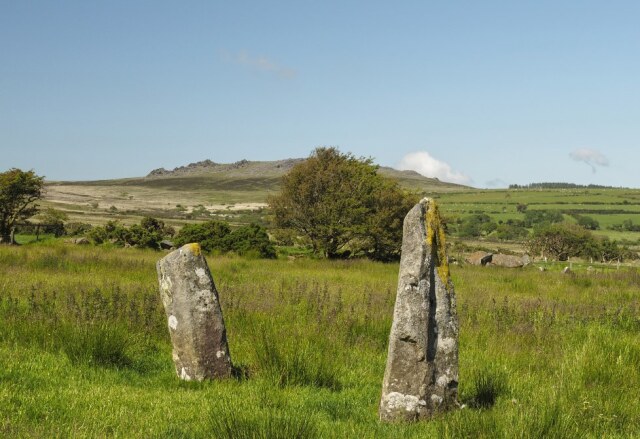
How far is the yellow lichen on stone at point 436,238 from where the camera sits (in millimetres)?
7242

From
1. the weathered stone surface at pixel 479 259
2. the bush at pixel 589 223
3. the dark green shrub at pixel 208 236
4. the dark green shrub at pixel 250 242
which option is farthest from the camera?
the bush at pixel 589 223

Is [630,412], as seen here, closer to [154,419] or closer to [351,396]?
[351,396]

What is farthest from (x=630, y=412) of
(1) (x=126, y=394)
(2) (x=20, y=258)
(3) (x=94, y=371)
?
(2) (x=20, y=258)

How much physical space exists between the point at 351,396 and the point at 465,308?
7.05 m

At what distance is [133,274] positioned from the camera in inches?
778

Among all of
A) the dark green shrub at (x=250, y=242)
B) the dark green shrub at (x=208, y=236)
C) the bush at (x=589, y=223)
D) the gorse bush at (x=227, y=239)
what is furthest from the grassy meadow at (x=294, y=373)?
the bush at (x=589, y=223)

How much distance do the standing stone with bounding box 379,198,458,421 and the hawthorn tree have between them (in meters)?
39.6

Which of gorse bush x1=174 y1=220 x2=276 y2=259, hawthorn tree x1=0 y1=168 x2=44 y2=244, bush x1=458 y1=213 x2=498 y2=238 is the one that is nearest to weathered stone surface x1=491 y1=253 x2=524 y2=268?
gorse bush x1=174 y1=220 x2=276 y2=259

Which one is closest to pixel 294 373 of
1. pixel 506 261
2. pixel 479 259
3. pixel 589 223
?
pixel 479 259

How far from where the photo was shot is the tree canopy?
38.7 m

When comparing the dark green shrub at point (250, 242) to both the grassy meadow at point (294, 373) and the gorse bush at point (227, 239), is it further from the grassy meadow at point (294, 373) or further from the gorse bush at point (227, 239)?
the grassy meadow at point (294, 373)

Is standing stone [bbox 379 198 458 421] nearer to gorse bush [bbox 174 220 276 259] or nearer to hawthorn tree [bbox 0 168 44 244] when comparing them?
gorse bush [bbox 174 220 276 259]

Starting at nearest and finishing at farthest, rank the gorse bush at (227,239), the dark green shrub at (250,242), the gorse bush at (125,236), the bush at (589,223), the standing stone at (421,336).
A: the standing stone at (421,336) < the dark green shrub at (250,242) < the gorse bush at (227,239) < the gorse bush at (125,236) < the bush at (589,223)

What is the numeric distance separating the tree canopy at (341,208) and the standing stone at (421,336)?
101 feet
